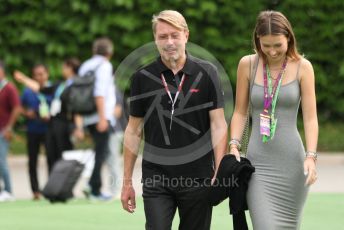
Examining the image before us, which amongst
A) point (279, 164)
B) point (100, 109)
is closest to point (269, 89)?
point (279, 164)

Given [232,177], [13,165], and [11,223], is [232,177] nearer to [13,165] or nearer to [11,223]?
[11,223]

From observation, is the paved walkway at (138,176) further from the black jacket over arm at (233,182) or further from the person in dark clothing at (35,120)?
the black jacket over arm at (233,182)

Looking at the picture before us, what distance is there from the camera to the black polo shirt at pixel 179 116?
639 centimetres

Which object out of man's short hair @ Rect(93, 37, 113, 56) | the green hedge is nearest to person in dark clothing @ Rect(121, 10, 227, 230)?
man's short hair @ Rect(93, 37, 113, 56)

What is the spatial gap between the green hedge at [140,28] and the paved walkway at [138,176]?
2136 mm

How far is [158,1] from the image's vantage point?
20781 millimetres

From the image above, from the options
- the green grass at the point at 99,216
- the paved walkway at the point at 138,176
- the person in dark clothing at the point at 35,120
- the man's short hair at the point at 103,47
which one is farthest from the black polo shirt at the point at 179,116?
the person in dark clothing at the point at 35,120

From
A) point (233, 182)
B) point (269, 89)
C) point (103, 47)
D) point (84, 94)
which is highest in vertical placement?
point (103, 47)

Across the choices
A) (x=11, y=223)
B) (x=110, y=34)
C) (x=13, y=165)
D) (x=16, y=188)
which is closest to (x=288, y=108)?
(x=11, y=223)

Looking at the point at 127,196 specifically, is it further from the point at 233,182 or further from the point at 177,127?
the point at 233,182

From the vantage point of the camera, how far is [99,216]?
11.1 metres

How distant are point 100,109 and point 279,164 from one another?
6.63 metres

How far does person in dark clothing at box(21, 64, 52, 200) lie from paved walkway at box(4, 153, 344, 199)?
Result: 1.99 ft

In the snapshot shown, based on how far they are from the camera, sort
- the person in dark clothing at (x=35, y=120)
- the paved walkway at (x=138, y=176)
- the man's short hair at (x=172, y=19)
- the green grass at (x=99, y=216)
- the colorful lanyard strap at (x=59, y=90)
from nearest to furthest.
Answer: the man's short hair at (x=172, y=19) < the green grass at (x=99, y=216) < the colorful lanyard strap at (x=59, y=90) < the person in dark clothing at (x=35, y=120) < the paved walkway at (x=138, y=176)
